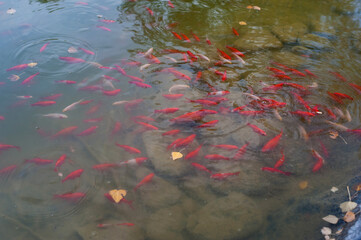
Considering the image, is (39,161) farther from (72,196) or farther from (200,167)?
(200,167)

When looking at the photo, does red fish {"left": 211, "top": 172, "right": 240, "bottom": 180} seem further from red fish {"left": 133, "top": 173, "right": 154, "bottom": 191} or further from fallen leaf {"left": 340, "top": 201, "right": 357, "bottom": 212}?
fallen leaf {"left": 340, "top": 201, "right": 357, "bottom": 212}

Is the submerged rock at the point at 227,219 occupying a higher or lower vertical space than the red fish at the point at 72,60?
lower

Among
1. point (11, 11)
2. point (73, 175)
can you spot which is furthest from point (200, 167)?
point (11, 11)

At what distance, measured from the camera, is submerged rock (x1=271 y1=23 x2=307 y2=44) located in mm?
6105

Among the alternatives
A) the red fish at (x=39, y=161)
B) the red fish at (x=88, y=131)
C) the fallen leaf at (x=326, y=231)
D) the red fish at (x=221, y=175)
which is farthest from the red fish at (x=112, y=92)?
the fallen leaf at (x=326, y=231)

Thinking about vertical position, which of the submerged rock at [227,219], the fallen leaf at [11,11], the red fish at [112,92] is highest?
the fallen leaf at [11,11]

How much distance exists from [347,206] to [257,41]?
4.13 m

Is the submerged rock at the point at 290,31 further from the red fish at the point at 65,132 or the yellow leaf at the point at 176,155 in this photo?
the red fish at the point at 65,132

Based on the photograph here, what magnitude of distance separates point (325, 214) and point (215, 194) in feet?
4.19

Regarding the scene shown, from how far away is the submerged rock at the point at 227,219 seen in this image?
2.98 meters

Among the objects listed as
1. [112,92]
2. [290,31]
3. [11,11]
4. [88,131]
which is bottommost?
[88,131]

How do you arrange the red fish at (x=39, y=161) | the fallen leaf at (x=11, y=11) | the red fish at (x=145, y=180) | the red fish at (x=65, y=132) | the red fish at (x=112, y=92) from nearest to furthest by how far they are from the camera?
the red fish at (x=145, y=180) → the red fish at (x=39, y=161) → the red fish at (x=65, y=132) → the red fish at (x=112, y=92) → the fallen leaf at (x=11, y=11)

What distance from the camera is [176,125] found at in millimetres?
4133

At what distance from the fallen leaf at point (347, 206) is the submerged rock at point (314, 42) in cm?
395
